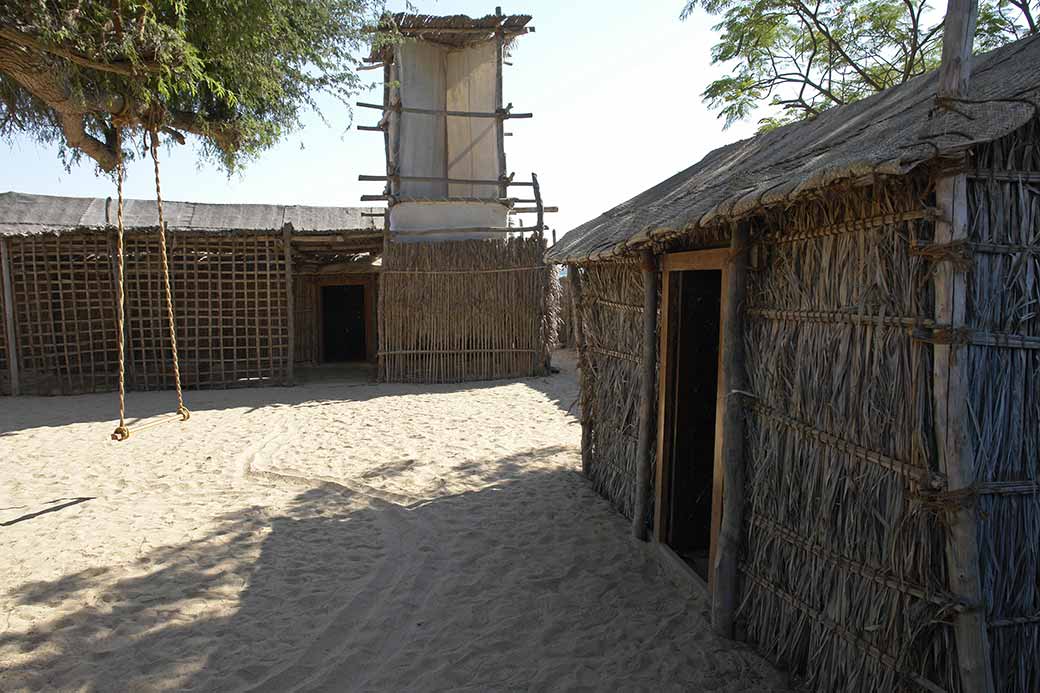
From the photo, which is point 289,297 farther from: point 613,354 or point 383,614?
point 383,614

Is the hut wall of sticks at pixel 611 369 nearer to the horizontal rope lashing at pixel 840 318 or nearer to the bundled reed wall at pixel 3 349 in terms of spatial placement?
the horizontal rope lashing at pixel 840 318

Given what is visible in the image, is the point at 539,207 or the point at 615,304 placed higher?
the point at 539,207

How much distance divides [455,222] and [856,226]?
444 inches

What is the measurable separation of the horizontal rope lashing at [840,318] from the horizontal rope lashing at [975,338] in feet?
0.11

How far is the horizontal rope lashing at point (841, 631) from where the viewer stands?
2.28 m

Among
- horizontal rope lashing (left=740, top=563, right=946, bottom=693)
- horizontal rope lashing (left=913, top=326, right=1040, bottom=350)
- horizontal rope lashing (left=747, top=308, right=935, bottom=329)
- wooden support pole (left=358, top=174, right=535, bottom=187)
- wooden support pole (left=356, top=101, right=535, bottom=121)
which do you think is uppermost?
wooden support pole (left=356, top=101, right=535, bottom=121)

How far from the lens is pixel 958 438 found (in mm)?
2133

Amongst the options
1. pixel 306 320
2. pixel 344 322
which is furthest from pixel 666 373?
pixel 344 322

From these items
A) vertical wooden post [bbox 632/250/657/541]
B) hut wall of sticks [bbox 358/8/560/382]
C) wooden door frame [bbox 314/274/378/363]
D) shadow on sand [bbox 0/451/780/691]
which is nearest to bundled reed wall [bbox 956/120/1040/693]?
shadow on sand [bbox 0/451/780/691]

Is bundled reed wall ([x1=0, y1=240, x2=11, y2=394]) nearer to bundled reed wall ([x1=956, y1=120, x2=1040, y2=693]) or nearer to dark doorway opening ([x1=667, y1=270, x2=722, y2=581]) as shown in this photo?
dark doorway opening ([x1=667, y1=270, x2=722, y2=581])

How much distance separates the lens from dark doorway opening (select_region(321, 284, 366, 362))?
54.1 ft

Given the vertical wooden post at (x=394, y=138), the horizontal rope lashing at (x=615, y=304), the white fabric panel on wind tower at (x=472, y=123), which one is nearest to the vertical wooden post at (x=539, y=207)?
the white fabric panel on wind tower at (x=472, y=123)

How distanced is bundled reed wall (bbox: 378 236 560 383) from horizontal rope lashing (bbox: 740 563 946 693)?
8490 mm

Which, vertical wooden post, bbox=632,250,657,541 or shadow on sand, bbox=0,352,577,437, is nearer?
vertical wooden post, bbox=632,250,657,541
